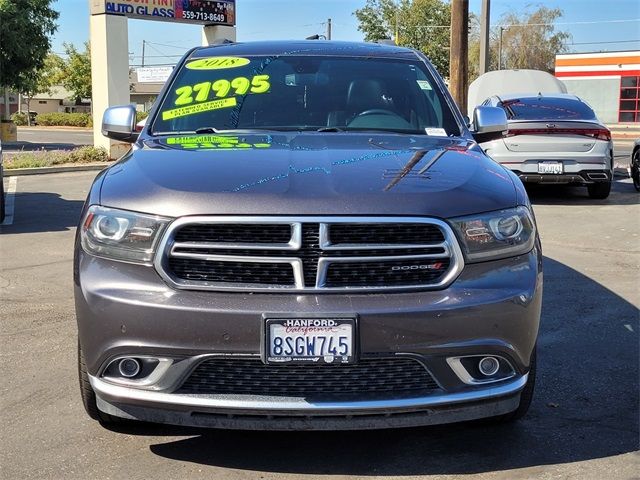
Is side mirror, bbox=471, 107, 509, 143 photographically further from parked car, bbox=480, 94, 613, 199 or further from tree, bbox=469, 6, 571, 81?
tree, bbox=469, 6, 571, 81

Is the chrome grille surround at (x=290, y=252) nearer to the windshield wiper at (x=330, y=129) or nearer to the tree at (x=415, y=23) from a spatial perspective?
the windshield wiper at (x=330, y=129)

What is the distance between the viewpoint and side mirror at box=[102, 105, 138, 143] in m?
4.46

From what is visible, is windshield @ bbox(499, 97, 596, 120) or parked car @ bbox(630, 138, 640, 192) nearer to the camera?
windshield @ bbox(499, 97, 596, 120)

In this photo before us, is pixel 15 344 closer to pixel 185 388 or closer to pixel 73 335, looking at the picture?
pixel 73 335

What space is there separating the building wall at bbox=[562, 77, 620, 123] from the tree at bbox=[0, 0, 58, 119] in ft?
109

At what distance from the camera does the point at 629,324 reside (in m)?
5.39

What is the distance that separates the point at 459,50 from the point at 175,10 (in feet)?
31.7

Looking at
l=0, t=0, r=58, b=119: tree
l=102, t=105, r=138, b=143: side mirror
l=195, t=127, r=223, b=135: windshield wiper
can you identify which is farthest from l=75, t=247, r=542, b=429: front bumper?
l=0, t=0, r=58, b=119: tree

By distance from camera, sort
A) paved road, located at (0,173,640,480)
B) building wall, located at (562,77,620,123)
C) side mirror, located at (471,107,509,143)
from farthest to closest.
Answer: building wall, located at (562,77,620,123) → side mirror, located at (471,107,509,143) → paved road, located at (0,173,640,480)

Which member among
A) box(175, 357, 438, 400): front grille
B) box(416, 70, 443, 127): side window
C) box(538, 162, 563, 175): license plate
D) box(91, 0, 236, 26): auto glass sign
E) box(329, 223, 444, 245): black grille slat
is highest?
box(91, 0, 236, 26): auto glass sign

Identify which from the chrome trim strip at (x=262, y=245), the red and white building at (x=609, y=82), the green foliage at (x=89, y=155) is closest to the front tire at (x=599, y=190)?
the chrome trim strip at (x=262, y=245)

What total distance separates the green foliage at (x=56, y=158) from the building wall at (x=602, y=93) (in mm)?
38315

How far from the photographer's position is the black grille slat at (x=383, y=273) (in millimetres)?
2932

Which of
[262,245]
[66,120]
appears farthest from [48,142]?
[262,245]
